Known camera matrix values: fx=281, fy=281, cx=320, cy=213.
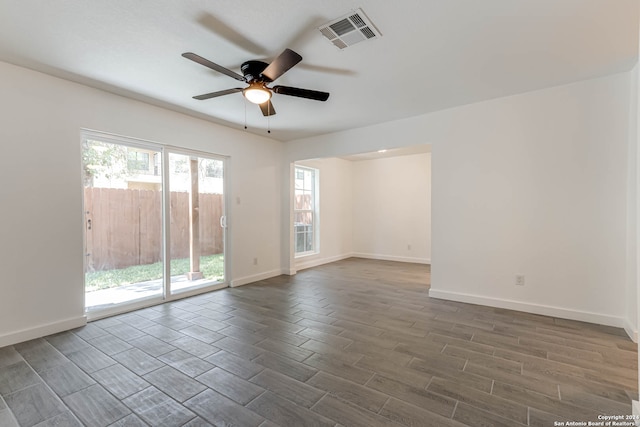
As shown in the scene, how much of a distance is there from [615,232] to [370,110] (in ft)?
10.2

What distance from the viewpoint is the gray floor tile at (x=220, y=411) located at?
167 centimetres

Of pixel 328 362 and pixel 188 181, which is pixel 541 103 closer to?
pixel 328 362

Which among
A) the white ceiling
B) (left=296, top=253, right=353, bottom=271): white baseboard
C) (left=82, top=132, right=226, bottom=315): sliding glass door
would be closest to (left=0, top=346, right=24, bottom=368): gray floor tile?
(left=82, top=132, right=226, bottom=315): sliding glass door

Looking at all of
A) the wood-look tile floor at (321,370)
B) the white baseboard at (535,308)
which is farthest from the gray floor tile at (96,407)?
the white baseboard at (535,308)

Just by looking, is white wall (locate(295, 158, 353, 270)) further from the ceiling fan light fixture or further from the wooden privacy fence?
the ceiling fan light fixture

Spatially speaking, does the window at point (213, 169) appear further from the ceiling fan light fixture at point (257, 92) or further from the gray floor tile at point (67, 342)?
the gray floor tile at point (67, 342)

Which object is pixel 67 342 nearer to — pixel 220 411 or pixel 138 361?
pixel 138 361

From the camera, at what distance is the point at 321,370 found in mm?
2205

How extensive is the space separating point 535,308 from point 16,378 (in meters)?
5.05

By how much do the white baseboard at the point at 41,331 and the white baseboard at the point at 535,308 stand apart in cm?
439

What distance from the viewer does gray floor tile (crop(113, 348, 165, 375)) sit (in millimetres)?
2242

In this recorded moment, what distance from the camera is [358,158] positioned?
24.7ft

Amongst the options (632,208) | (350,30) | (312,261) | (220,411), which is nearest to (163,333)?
(220,411)

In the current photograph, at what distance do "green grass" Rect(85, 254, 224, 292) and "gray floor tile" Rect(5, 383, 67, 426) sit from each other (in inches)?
63.0
